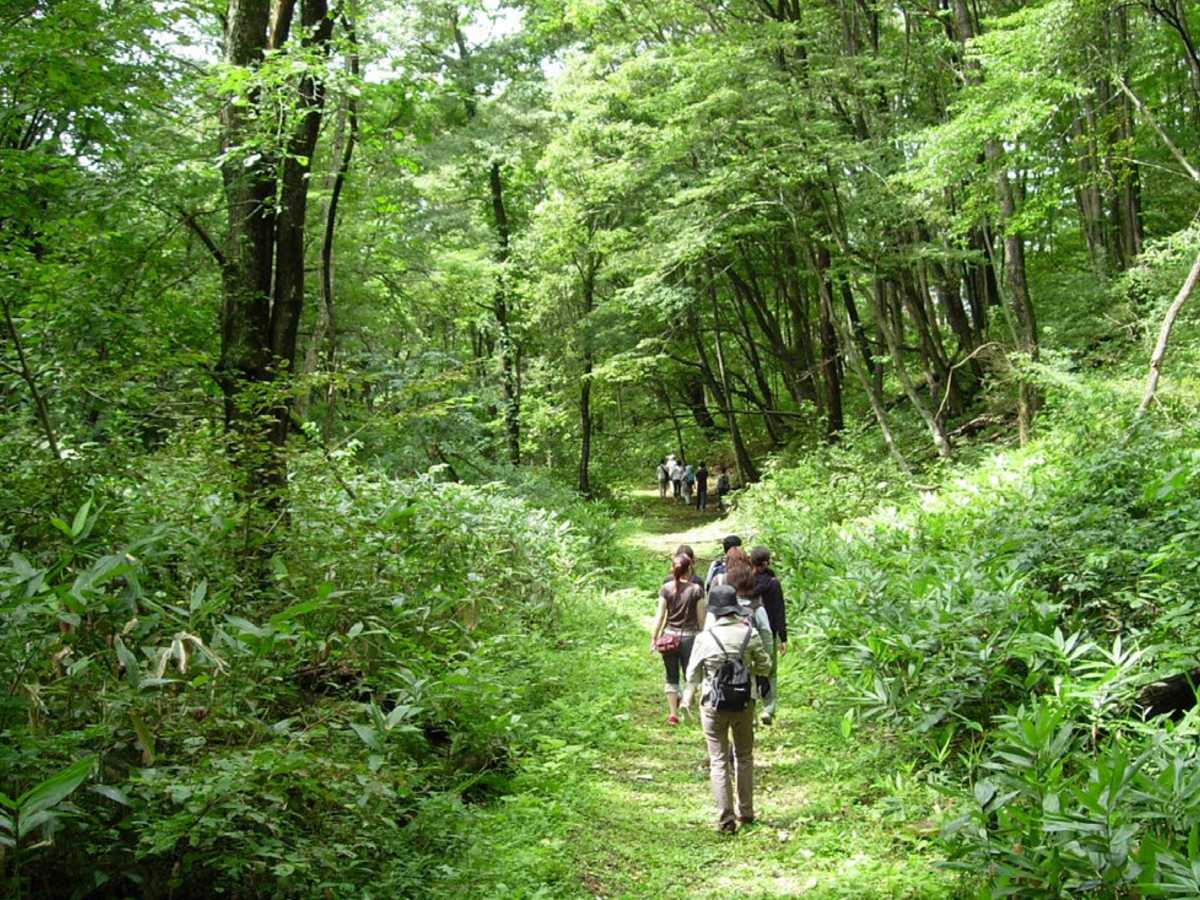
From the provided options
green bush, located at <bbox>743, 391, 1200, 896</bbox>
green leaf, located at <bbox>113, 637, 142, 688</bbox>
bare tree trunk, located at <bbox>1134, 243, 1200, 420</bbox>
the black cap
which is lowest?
green bush, located at <bbox>743, 391, 1200, 896</bbox>

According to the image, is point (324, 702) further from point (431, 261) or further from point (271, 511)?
point (431, 261)

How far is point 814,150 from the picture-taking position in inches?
534

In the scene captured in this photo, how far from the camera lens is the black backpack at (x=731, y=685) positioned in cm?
527


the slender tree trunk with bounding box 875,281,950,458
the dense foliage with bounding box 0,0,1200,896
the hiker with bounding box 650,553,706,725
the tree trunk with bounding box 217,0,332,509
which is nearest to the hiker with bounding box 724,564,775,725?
the hiker with bounding box 650,553,706,725

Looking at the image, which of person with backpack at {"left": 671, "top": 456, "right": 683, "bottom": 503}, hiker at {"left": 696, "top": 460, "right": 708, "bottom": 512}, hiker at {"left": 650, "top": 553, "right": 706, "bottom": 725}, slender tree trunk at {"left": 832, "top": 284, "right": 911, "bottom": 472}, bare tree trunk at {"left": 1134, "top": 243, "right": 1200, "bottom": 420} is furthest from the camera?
person with backpack at {"left": 671, "top": 456, "right": 683, "bottom": 503}

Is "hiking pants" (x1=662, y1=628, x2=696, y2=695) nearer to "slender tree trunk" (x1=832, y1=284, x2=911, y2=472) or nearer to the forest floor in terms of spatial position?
the forest floor

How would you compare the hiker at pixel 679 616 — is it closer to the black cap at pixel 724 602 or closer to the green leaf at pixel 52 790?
the black cap at pixel 724 602

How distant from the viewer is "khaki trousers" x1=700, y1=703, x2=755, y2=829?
5.38m

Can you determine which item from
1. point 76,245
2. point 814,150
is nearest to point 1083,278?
point 814,150

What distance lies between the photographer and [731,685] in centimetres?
528

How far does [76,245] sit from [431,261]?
1183cm

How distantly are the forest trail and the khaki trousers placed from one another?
0.46ft

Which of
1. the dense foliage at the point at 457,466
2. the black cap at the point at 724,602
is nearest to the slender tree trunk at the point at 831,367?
the dense foliage at the point at 457,466

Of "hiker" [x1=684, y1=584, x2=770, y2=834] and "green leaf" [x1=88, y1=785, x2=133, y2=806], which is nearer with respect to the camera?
"green leaf" [x1=88, y1=785, x2=133, y2=806]
